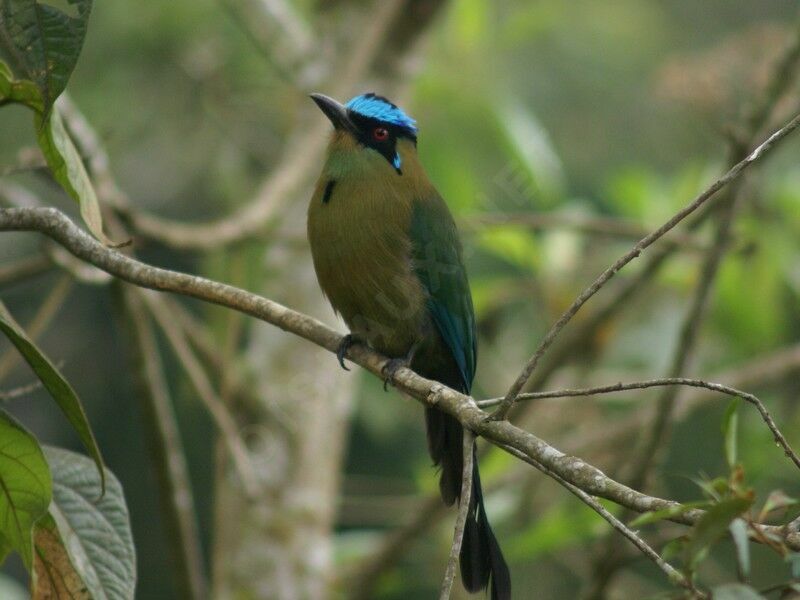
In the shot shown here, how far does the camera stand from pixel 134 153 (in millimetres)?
6613

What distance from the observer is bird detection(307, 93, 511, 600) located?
2908mm

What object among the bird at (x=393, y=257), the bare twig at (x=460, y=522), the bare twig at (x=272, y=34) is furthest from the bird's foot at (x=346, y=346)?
the bare twig at (x=272, y=34)

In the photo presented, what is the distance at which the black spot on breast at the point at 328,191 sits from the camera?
296 cm

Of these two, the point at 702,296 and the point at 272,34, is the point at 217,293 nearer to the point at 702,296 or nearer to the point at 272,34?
the point at 702,296

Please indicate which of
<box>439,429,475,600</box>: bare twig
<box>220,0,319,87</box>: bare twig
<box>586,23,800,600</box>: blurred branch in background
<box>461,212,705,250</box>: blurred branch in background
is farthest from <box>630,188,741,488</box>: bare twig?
<box>220,0,319,87</box>: bare twig

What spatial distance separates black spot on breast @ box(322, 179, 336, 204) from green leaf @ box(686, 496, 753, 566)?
1.80 metres

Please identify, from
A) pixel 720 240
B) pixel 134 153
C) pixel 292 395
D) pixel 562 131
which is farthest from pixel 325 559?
pixel 562 131

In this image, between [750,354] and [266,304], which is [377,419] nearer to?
[750,354]

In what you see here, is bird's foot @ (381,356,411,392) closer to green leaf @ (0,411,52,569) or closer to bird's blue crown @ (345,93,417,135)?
bird's blue crown @ (345,93,417,135)

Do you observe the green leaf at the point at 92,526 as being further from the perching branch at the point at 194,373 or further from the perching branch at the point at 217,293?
the perching branch at the point at 194,373

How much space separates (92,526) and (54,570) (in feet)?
0.37

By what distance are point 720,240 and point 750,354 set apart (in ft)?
4.47

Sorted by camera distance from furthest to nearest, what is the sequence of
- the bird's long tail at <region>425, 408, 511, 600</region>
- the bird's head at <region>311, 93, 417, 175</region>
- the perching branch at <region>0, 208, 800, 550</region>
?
the bird's head at <region>311, 93, 417, 175</region> → the bird's long tail at <region>425, 408, 511, 600</region> → the perching branch at <region>0, 208, 800, 550</region>

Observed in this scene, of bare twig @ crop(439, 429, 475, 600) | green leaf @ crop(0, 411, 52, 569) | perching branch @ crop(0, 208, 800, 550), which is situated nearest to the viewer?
bare twig @ crop(439, 429, 475, 600)
